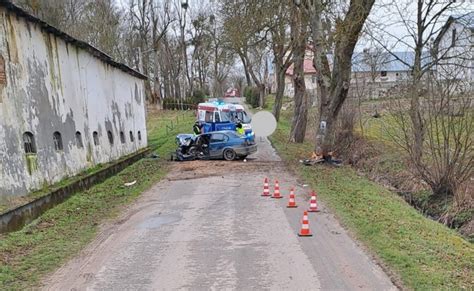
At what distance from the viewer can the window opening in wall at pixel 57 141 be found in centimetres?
1410

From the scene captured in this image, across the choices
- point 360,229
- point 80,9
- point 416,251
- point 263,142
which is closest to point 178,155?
point 263,142

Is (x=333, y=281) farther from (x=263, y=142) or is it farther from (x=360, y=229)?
(x=263, y=142)

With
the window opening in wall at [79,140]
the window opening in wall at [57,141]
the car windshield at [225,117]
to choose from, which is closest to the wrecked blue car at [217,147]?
the window opening in wall at [79,140]

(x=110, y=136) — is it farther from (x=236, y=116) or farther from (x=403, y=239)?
(x=403, y=239)

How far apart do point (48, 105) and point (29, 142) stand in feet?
6.06

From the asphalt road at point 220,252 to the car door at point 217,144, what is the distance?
27.1 feet

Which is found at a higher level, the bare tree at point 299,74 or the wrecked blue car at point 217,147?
the bare tree at point 299,74

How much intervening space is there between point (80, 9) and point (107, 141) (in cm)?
3417

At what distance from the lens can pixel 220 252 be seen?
24.4 feet

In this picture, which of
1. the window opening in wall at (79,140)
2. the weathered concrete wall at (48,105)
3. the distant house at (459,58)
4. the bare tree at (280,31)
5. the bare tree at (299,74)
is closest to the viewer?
the weathered concrete wall at (48,105)

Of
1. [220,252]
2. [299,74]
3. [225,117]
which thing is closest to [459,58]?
[299,74]

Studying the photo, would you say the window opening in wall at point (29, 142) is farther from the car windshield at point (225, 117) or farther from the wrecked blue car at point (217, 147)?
the car windshield at point (225, 117)

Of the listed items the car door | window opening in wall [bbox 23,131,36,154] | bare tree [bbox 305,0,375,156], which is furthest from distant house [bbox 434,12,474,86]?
window opening in wall [bbox 23,131,36,154]

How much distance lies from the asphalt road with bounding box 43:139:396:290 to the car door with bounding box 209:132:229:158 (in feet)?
27.1
